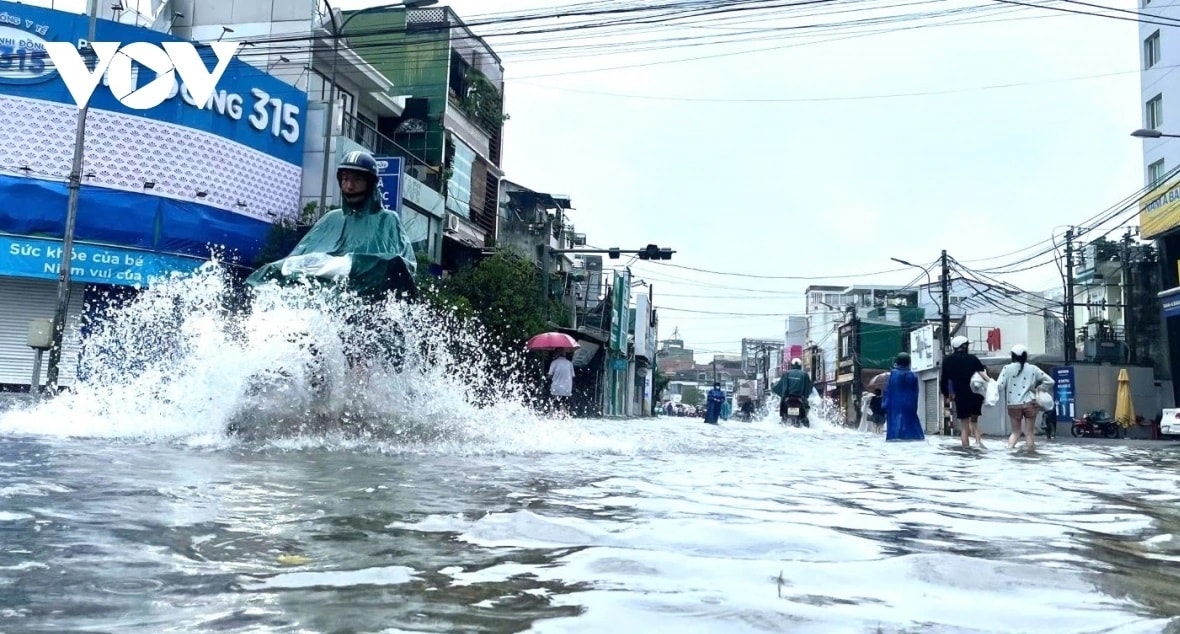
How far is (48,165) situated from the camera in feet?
63.3

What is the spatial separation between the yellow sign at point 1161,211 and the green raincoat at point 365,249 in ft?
81.1

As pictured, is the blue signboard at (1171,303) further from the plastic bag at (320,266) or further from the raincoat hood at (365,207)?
the plastic bag at (320,266)

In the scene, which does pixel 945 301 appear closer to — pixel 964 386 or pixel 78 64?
pixel 964 386

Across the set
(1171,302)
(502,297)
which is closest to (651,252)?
(502,297)

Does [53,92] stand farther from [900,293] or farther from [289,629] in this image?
[900,293]

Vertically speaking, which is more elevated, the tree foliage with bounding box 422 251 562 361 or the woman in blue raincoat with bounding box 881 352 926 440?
the tree foliage with bounding box 422 251 562 361

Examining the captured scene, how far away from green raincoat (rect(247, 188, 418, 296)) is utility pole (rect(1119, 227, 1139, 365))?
96.8ft

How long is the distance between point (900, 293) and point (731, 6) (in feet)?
163

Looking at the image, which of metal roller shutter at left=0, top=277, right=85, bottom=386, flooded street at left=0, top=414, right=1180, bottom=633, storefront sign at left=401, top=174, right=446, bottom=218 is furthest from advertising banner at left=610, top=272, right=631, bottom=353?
flooded street at left=0, top=414, right=1180, bottom=633

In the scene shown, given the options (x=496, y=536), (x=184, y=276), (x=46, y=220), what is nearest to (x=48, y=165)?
(x=46, y=220)

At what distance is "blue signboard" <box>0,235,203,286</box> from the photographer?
1880 cm

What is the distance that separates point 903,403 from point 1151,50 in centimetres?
2456

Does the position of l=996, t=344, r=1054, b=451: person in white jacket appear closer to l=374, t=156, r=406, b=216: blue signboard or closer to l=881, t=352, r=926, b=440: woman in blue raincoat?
l=881, t=352, r=926, b=440: woman in blue raincoat

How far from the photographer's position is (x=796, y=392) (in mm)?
19797
